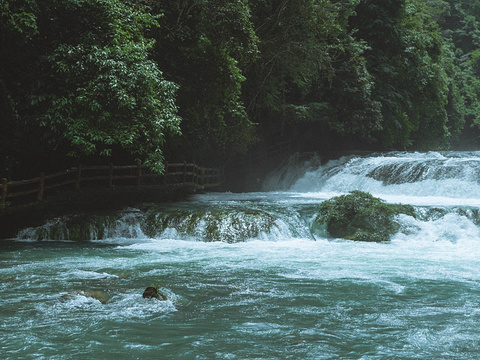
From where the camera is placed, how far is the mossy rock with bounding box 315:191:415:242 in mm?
13922

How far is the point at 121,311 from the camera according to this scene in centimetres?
666

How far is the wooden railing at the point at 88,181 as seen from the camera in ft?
45.4

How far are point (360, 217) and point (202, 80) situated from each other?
729 cm

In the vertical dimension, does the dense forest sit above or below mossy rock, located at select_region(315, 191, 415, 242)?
above

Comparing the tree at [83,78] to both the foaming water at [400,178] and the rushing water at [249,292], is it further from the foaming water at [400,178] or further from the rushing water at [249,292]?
the foaming water at [400,178]

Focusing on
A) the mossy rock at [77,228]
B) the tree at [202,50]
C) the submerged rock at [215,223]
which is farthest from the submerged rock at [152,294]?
the tree at [202,50]

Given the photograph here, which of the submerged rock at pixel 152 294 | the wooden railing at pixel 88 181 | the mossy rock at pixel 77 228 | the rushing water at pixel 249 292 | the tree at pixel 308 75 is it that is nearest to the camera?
the rushing water at pixel 249 292

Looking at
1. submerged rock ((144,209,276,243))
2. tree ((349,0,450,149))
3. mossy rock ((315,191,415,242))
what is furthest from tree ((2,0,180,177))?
tree ((349,0,450,149))

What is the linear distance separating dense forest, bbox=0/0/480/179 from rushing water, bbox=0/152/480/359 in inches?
107

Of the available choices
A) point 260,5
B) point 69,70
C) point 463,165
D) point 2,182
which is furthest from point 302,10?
point 2,182

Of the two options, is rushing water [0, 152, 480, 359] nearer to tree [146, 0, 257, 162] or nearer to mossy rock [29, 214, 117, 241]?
mossy rock [29, 214, 117, 241]

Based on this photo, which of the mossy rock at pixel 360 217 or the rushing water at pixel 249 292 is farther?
the mossy rock at pixel 360 217

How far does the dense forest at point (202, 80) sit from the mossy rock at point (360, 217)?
4.55 m

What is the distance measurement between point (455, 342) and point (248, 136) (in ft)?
55.8
